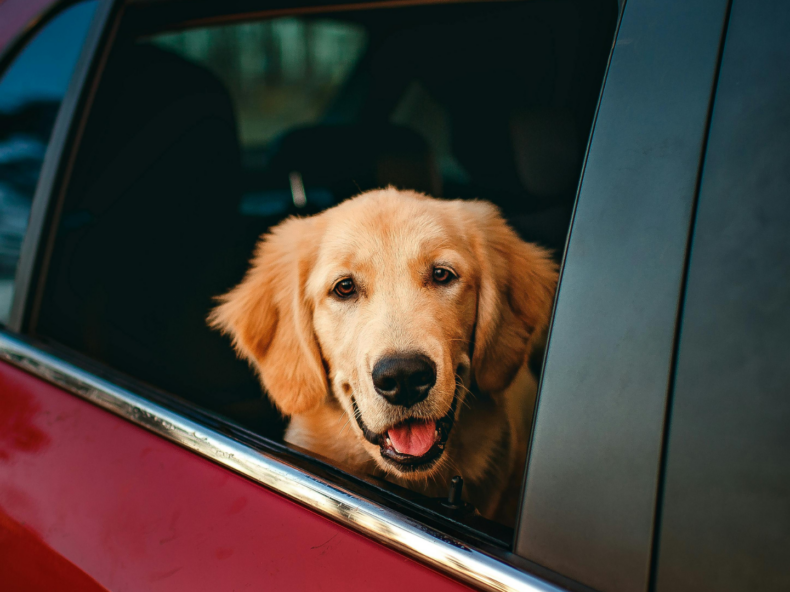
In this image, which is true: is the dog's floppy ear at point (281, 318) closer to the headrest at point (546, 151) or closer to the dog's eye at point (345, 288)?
the dog's eye at point (345, 288)

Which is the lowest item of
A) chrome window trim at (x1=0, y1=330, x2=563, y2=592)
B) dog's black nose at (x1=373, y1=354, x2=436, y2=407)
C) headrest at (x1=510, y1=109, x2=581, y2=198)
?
chrome window trim at (x1=0, y1=330, x2=563, y2=592)

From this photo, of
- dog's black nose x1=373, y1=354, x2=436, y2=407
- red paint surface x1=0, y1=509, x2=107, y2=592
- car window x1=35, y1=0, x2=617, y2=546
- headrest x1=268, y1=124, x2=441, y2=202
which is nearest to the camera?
red paint surface x1=0, y1=509, x2=107, y2=592

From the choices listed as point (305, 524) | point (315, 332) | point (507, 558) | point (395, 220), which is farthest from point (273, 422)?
point (507, 558)

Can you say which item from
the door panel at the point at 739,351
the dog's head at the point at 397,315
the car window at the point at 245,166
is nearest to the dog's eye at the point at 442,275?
the dog's head at the point at 397,315

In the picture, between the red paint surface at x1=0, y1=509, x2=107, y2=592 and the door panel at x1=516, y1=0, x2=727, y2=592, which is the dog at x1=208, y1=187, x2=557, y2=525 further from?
the red paint surface at x1=0, y1=509, x2=107, y2=592

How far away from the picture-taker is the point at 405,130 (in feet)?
6.07

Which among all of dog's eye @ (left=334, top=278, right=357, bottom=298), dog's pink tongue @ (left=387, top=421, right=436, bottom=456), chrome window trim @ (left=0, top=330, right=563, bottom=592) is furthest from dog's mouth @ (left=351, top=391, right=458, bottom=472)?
dog's eye @ (left=334, top=278, right=357, bottom=298)

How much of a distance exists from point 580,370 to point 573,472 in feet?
0.47

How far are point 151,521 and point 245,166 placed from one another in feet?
4.92

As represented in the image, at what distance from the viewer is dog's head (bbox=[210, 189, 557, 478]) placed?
4.01 ft

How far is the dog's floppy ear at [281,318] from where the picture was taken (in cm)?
147

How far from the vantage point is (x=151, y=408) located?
1.25 meters

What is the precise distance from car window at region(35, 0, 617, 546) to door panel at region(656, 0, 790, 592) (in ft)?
1.57

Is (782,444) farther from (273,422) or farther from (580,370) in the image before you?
(273,422)
